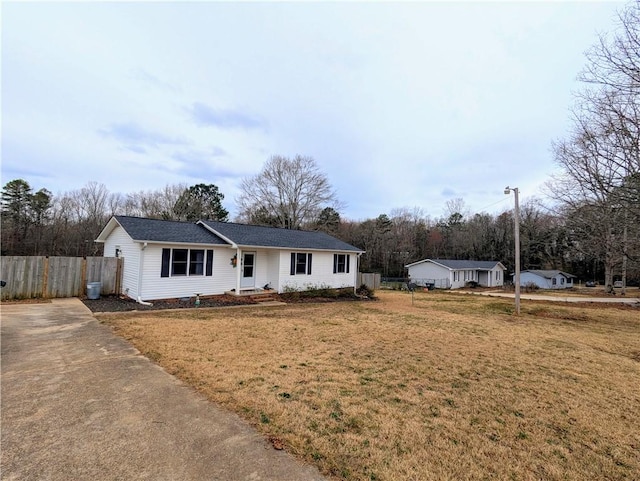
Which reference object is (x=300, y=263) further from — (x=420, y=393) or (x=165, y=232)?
(x=420, y=393)

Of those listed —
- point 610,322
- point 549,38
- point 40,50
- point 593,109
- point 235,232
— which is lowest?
point 610,322

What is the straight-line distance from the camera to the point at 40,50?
375 inches

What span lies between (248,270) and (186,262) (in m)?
3.22

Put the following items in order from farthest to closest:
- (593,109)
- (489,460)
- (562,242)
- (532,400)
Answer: (562,242) < (593,109) < (532,400) < (489,460)

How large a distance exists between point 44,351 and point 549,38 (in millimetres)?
14900

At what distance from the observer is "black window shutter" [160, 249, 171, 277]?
42.0 ft

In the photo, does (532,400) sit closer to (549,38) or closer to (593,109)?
(593,109)

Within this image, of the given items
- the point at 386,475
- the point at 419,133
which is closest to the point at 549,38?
the point at 419,133

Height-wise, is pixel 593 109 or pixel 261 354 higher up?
pixel 593 109

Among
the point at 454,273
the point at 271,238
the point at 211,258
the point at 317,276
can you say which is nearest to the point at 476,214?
the point at 454,273

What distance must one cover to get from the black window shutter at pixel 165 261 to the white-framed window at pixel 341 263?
924 centimetres

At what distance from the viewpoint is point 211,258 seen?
14250 millimetres

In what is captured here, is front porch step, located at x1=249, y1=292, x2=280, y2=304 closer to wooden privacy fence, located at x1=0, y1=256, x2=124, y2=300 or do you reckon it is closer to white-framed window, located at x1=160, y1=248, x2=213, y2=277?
white-framed window, located at x1=160, y1=248, x2=213, y2=277

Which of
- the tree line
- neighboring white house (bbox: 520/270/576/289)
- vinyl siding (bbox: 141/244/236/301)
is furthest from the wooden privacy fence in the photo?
neighboring white house (bbox: 520/270/576/289)
